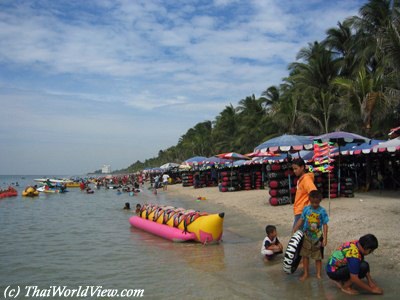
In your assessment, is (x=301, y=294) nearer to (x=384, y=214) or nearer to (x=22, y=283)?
(x=22, y=283)

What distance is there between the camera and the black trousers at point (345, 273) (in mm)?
5043

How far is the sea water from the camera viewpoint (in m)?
5.73

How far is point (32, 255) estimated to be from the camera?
9.41m

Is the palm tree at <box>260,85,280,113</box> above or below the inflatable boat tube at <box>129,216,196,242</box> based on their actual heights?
above

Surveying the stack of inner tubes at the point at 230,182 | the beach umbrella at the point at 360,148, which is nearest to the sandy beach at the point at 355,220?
the beach umbrella at the point at 360,148

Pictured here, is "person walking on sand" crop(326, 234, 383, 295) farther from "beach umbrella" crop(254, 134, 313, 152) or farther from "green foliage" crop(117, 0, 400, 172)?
"green foliage" crop(117, 0, 400, 172)

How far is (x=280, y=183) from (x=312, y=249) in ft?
27.0

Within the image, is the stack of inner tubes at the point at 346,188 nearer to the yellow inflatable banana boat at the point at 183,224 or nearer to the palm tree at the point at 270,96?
the yellow inflatable banana boat at the point at 183,224

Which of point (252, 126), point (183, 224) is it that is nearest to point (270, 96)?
point (252, 126)

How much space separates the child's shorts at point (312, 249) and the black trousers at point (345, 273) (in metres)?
0.45

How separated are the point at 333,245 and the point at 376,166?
15163mm

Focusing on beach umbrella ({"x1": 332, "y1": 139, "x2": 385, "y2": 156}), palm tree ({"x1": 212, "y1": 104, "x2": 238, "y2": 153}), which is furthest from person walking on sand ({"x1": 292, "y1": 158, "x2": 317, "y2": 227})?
palm tree ({"x1": 212, "y1": 104, "x2": 238, "y2": 153})

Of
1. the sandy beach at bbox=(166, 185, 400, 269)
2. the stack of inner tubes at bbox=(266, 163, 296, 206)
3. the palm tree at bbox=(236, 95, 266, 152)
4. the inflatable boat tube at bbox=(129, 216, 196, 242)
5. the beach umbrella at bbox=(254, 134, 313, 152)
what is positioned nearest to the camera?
the sandy beach at bbox=(166, 185, 400, 269)

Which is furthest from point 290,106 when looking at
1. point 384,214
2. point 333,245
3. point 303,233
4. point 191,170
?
point 303,233
